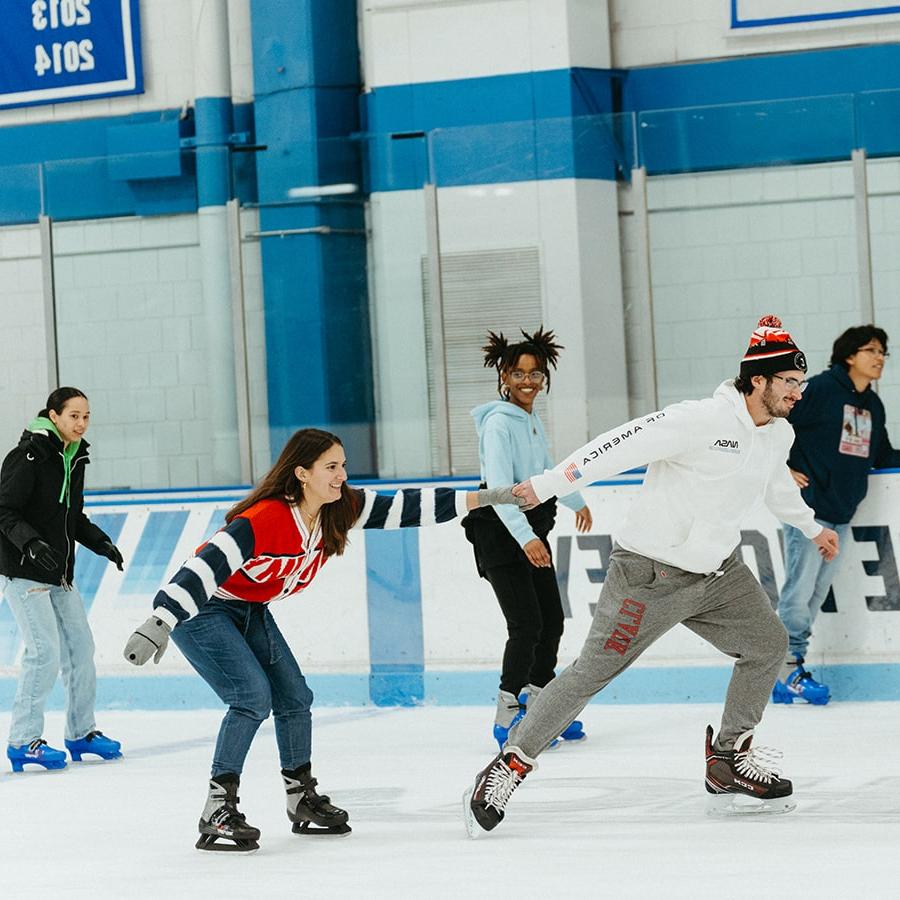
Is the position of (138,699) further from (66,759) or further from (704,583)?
(704,583)

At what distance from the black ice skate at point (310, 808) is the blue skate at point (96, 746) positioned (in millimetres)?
1923

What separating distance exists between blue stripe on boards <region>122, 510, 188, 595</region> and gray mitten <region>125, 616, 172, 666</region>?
3815 mm

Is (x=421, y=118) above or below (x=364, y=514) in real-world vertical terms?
above

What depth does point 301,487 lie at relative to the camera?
15.2 feet

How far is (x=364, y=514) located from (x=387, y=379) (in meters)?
3.77

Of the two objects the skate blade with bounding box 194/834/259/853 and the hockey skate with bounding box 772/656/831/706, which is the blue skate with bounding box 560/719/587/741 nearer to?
the hockey skate with bounding box 772/656/831/706

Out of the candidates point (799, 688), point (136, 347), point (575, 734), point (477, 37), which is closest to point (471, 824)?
point (575, 734)

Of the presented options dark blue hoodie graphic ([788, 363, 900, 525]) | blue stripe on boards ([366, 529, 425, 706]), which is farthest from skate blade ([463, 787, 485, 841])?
blue stripe on boards ([366, 529, 425, 706])

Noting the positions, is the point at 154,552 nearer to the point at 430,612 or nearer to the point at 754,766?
the point at 430,612

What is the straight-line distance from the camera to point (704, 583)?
188 inches

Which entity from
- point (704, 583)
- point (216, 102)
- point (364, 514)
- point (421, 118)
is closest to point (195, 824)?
point (364, 514)

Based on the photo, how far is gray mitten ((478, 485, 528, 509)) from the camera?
478 cm

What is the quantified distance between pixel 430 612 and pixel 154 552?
1.35 metres

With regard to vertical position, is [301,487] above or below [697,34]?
below
